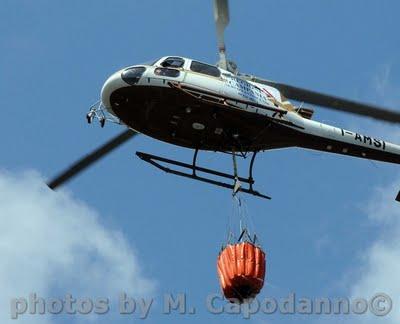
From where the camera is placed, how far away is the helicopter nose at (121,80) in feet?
87.9

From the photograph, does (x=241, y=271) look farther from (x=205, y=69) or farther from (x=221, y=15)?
(x=221, y=15)

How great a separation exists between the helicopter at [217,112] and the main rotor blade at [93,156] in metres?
0.03

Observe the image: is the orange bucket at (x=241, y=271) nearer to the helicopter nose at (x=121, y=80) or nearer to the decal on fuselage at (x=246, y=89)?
the decal on fuselage at (x=246, y=89)

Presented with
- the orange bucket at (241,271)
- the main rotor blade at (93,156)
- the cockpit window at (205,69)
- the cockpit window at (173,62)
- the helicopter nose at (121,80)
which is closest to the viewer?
the orange bucket at (241,271)

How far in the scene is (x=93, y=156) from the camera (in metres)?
29.2

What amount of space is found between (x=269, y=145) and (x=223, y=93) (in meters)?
2.58

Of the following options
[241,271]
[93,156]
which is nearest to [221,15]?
[93,156]

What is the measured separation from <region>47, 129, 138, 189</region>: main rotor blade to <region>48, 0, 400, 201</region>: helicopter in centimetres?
3

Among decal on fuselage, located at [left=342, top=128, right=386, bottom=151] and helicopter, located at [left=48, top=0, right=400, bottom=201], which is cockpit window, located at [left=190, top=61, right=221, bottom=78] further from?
decal on fuselage, located at [left=342, top=128, right=386, bottom=151]

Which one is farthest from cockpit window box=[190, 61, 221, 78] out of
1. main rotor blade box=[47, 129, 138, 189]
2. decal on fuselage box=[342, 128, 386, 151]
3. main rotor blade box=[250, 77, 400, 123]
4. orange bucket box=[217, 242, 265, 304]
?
orange bucket box=[217, 242, 265, 304]

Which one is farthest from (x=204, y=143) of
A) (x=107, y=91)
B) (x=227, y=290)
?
(x=227, y=290)

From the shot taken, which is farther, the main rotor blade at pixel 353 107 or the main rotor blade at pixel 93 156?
the main rotor blade at pixel 93 156

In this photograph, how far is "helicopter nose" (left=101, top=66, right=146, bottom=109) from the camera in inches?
1054

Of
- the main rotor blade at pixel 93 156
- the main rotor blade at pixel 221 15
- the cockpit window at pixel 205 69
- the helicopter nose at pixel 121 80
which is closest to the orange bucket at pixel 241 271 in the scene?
the cockpit window at pixel 205 69
